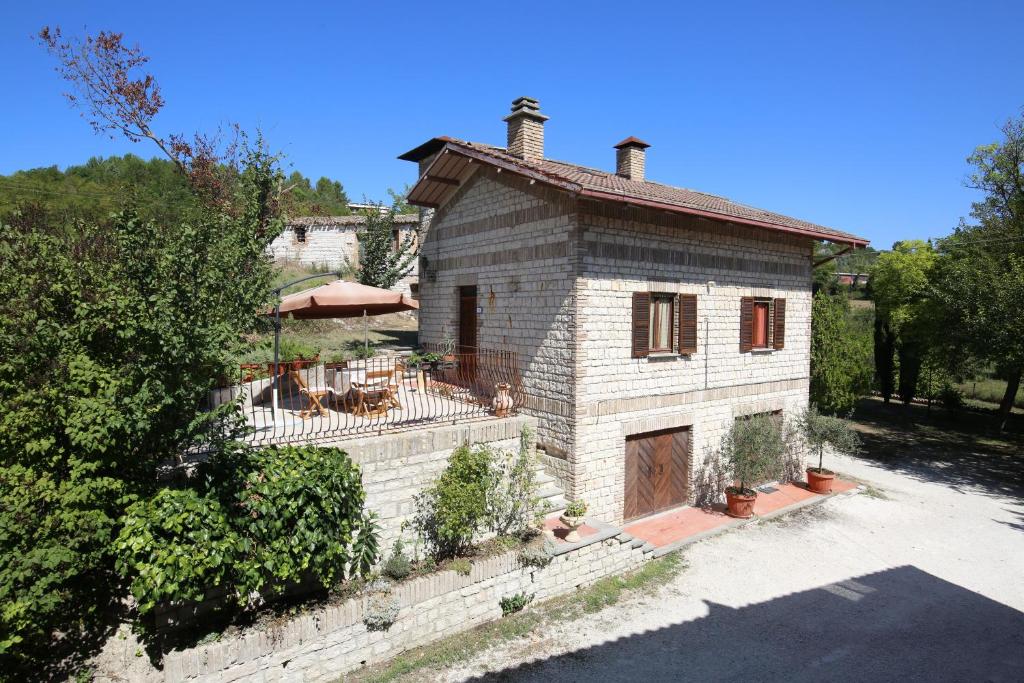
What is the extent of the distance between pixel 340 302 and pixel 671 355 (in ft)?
20.2

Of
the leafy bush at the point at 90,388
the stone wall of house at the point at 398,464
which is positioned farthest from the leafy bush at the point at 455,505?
the leafy bush at the point at 90,388

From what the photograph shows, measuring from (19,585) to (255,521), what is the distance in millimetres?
1906

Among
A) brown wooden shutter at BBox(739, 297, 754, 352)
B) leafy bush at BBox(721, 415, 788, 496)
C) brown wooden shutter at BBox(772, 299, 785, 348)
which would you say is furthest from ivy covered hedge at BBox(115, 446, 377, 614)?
brown wooden shutter at BBox(772, 299, 785, 348)

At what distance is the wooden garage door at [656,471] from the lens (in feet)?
33.3

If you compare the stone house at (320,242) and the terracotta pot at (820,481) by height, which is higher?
the stone house at (320,242)

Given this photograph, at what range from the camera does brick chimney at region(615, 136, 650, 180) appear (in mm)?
13906

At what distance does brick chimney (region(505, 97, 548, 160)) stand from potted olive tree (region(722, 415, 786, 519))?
7.39 meters

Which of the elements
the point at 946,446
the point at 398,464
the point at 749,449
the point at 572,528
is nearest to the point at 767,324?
the point at 749,449

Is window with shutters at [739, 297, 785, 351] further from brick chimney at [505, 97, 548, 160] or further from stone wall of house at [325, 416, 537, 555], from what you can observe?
stone wall of house at [325, 416, 537, 555]

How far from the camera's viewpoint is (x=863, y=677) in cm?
634

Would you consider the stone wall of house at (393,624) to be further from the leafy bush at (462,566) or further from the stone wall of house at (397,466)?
the stone wall of house at (397,466)

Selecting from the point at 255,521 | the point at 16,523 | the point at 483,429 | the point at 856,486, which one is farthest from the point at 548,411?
the point at 856,486

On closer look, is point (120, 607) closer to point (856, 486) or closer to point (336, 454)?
point (336, 454)

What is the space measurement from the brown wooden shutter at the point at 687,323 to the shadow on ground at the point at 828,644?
14.8 ft
